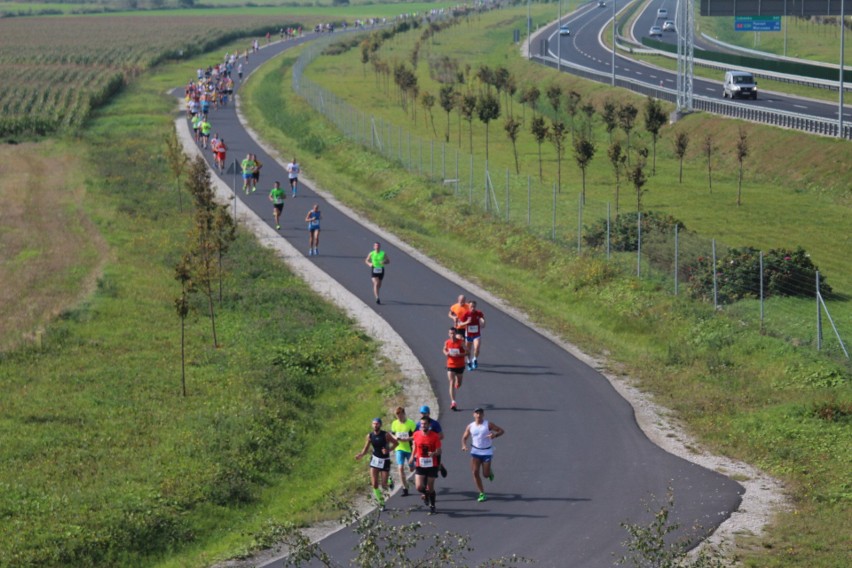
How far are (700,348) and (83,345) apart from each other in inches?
505

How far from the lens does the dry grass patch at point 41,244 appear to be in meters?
31.6

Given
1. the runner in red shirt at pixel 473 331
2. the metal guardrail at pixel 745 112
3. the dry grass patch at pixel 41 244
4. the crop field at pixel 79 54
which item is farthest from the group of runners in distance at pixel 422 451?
the crop field at pixel 79 54

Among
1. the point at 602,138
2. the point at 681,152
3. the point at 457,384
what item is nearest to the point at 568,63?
the point at 602,138

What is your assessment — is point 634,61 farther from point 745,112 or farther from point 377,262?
point 377,262

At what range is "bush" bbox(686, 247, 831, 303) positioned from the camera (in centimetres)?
3039

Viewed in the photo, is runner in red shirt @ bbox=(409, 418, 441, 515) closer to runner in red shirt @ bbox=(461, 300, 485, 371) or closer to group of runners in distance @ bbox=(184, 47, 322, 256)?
runner in red shirt @ bbox=(461, 300, 485, 371)

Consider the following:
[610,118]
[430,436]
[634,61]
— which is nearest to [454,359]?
[430,436]

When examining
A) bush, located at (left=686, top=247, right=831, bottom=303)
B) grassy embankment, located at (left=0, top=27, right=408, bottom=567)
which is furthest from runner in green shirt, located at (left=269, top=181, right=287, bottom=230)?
bush, located at (left=686, top=247, right=831, bottom=303)

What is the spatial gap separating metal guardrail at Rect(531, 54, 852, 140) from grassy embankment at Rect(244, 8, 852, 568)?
3.41 feet

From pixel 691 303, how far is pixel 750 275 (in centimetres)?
223

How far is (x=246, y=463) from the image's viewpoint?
66.9 feet

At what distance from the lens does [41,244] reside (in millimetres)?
40281

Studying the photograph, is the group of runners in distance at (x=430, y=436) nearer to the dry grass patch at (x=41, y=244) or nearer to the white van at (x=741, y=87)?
the dry grass patch at (x=41, y=244)

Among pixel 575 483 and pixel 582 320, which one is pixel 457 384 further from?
pixel 582 320
